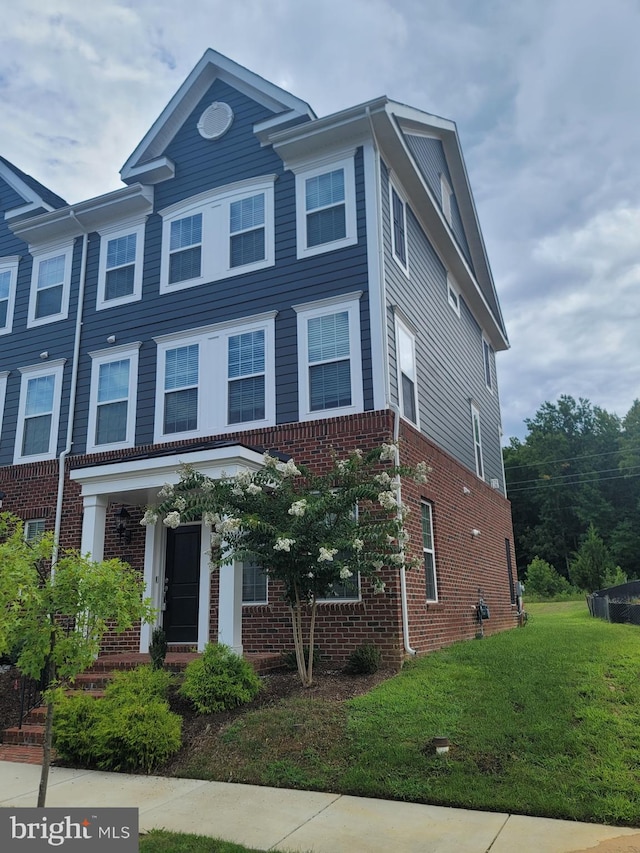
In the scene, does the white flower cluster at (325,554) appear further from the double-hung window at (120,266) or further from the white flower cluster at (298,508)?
the double-hung window at (120,266)

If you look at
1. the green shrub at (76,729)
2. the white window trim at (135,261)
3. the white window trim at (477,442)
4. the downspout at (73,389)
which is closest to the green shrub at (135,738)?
the green shrub at (76,729)

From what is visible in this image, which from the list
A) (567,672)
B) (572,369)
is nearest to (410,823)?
(567,672)

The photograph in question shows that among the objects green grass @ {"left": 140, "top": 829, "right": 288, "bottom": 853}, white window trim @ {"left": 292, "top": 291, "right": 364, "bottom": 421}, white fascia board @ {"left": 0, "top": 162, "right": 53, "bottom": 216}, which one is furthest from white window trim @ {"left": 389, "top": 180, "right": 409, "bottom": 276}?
green grass @ {"left": 140, "top": 829, "right": 288, "bottom": 853}

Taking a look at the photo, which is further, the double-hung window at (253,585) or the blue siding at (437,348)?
the blue siding at (437,348)

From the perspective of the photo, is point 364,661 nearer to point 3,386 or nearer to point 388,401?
point 388,401

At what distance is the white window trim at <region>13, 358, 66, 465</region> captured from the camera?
1288cm

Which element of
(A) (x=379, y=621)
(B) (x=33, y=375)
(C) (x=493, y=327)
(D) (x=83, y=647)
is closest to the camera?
(D) (x=83, y=647)

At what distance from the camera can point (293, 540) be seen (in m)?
7.46

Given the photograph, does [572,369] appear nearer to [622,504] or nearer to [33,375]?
[622,504]

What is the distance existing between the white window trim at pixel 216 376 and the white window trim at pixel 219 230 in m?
0.98

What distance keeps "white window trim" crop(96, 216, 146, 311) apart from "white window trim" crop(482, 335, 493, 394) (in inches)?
381

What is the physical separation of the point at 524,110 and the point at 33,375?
11903mm

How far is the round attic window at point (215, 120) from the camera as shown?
1264cm

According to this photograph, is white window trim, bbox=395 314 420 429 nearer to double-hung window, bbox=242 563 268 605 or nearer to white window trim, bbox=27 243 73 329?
double-hung window, bbox=242 563 268 605
